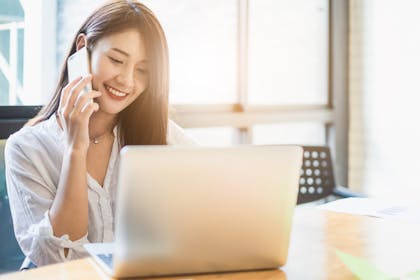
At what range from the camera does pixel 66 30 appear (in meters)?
2.66

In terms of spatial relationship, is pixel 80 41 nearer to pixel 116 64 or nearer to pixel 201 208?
pixel 116 64

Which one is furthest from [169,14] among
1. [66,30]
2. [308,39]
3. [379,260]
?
[379,260]

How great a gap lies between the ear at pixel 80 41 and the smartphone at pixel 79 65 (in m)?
0.04

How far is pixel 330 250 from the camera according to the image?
1466 millimetres

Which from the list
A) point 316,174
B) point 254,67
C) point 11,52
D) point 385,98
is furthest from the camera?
point 385,98

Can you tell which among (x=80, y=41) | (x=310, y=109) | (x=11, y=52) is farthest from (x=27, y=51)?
(x=310, y=109)

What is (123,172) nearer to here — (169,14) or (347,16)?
(169,14)

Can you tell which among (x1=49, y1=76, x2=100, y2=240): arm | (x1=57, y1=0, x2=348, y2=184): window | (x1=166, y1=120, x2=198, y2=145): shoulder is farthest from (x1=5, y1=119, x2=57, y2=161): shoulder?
(x1=57, y1=0, x2=348, y2=184): window

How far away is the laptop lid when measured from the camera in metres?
1.11

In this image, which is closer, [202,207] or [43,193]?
[202,207]

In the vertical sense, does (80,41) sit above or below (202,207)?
above

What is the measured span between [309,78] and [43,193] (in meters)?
2.76

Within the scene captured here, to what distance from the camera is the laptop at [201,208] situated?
43.7 inches

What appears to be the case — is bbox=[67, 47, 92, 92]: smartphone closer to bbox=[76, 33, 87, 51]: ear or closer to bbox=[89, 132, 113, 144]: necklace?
bbox=[76, 33, 87, 51]: ear
